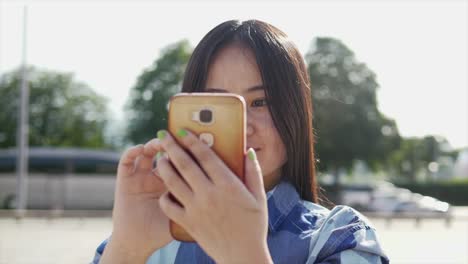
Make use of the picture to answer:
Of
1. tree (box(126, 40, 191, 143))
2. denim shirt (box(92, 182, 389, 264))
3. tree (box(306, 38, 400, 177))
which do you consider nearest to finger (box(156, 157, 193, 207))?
denim shirt (box(92, 182, 389, 264))

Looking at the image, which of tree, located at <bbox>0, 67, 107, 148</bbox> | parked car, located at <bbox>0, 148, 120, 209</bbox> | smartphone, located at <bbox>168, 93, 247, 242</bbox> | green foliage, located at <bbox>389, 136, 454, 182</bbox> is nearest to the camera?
smartphone, located at <bbox>168, 93, 247, 242</bbox>

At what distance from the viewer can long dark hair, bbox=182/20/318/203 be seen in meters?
1.63

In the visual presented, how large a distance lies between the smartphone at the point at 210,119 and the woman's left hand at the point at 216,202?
0.26 feet

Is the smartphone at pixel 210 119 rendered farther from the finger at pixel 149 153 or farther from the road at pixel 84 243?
the road at pixel 84 243

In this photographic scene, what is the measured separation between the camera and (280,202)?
162cm

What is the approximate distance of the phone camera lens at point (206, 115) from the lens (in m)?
1.25

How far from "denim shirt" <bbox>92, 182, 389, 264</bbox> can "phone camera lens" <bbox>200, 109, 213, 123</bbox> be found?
40cm

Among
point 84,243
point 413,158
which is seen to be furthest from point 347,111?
point 84,243

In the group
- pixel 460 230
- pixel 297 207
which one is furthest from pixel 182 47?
pixel 297 207

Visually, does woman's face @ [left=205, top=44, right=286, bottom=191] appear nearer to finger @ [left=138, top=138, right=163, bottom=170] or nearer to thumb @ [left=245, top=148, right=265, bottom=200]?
finger @ [left=138, top=138, right=163, bottom=170]

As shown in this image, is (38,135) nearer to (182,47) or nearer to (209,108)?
(182,47)

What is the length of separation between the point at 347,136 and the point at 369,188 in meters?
3.79

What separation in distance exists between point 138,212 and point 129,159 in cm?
12

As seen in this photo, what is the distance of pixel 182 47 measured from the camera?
46.6 metres
